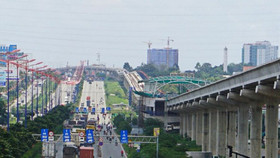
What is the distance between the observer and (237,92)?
70.7 meters

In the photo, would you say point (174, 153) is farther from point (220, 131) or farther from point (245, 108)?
point (245, 108)

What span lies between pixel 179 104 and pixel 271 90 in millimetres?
62744

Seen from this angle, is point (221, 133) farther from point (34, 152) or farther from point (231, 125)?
point (34, 152)

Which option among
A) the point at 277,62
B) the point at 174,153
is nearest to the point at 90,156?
the point at 174,153

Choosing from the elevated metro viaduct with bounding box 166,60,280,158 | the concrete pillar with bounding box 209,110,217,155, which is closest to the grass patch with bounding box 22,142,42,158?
the elevated metro viaduct with bounding box 166,60,280,158

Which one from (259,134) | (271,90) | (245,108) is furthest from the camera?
(245,108)

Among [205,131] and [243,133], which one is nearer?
[243,133]

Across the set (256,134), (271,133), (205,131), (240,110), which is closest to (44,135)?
(240,110)

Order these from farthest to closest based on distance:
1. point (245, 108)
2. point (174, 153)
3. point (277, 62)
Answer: point (174, 153), point (245, 108), point (277, 62)

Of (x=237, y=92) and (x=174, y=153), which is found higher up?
(x=237, y=92)

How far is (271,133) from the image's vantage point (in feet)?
202

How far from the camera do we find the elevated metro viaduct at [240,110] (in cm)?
5861

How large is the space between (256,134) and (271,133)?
126 inches

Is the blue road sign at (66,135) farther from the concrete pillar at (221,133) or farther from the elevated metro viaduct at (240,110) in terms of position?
the concrete pillar at (221,133)
